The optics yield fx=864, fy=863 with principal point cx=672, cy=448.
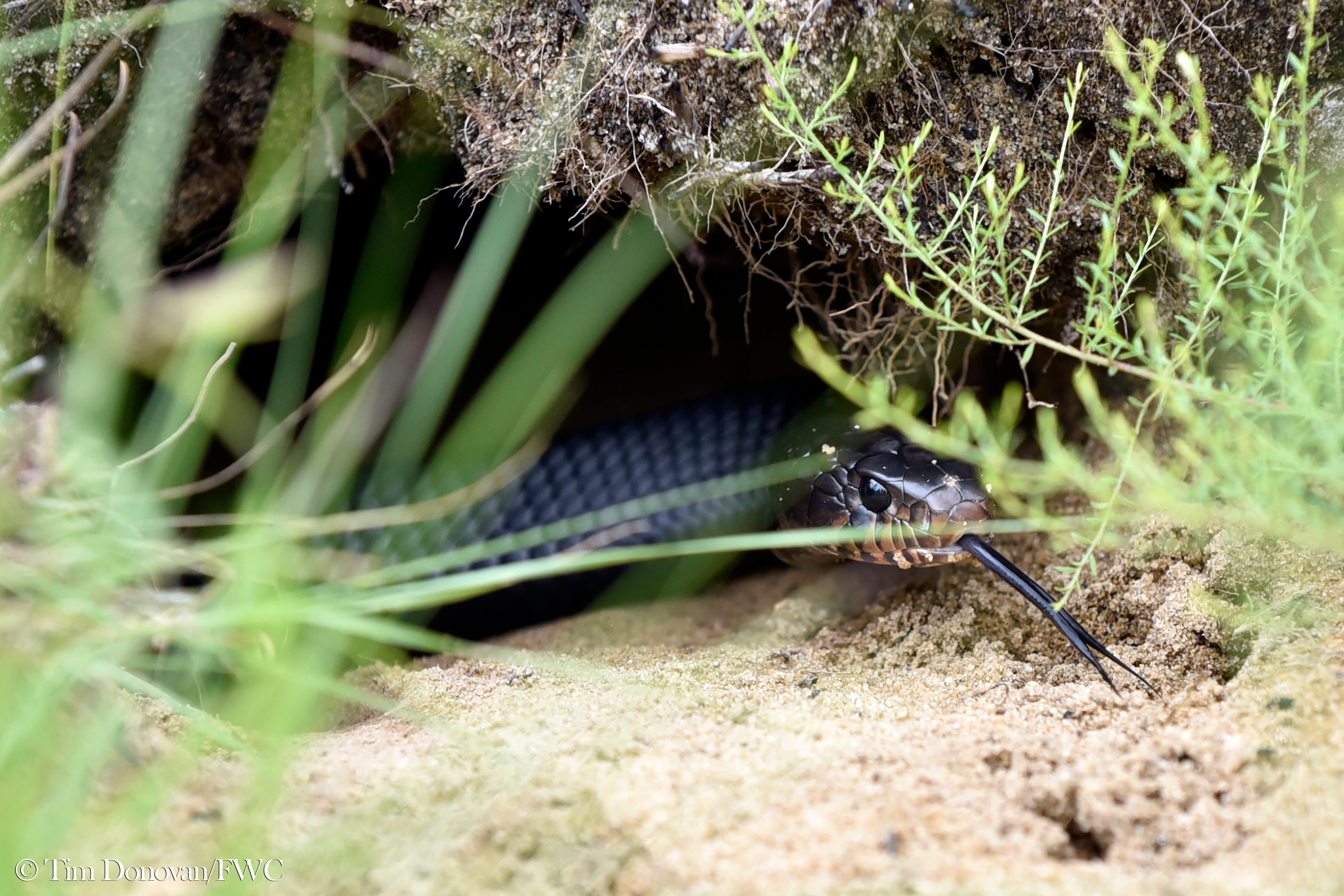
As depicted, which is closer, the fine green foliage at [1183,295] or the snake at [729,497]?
the fine green foliage at [1183,295]

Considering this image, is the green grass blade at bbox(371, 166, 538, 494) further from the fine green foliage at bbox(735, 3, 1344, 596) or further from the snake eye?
the snake eye

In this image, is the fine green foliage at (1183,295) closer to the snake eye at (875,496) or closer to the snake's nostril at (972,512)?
the snake's nostril at (972,512)

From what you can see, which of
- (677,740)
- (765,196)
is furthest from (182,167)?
(677,740)

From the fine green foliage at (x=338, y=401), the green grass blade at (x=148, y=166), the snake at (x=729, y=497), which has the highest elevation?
the green grass blade at (x=148, y=166)

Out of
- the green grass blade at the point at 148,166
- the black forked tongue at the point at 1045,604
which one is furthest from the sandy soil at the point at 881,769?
the green grass blade at the point at 148,166

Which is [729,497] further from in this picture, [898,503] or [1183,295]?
[1183,295]

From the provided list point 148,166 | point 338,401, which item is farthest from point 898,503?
point 148,166
